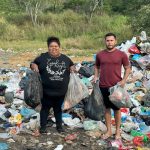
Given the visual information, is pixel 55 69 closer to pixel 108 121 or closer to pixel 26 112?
pixel 108 121

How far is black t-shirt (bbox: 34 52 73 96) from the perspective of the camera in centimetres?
521

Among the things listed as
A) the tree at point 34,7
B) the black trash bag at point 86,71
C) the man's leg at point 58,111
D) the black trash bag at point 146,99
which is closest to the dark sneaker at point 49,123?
the man's leg at point 58,111

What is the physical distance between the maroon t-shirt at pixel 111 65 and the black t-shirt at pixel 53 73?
1.65 ft

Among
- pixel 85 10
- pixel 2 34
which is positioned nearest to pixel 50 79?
→ pixel 2 34

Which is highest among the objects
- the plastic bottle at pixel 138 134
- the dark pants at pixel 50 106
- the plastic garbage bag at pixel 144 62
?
the plastic garbage bag at pixel 144 62

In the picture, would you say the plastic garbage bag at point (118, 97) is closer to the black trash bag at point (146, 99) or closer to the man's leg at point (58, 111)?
the man's leg at point (58, 111)

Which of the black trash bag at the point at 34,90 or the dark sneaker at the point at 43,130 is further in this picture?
the dark sneaker at the point at 43,130

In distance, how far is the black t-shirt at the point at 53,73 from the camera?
17.1 feet

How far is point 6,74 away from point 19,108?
3244 millimetres

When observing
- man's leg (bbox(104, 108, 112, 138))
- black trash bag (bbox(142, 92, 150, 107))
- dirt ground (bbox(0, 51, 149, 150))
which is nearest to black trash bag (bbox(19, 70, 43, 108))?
dirt ground (bbox(0, 51, 149, 150))

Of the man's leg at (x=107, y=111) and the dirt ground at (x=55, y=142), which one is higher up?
the man's leg at (x=107, y=111)

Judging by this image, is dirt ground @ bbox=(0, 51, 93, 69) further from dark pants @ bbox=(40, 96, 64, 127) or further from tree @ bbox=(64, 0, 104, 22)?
tree @ bbox=(64, 0, 104, 22)

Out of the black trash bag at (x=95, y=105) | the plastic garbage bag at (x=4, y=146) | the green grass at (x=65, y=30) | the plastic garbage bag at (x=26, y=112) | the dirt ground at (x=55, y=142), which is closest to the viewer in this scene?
the plastic garbage bag at (x=4, y=146)

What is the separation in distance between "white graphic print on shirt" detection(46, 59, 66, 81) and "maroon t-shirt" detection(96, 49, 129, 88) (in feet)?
1.72
